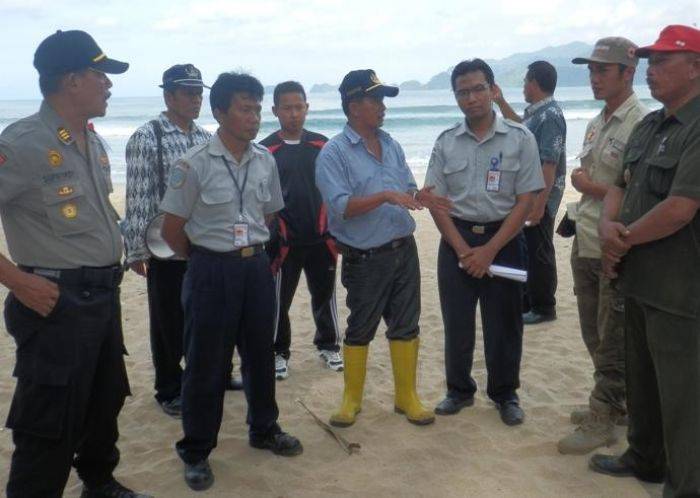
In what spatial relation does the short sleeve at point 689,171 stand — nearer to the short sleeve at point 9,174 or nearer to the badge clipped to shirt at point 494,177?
the badge clipped to shirt at point 494,177

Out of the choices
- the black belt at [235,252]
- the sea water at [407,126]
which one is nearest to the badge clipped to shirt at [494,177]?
the black belt at [235,252]

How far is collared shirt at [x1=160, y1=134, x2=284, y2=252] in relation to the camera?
3.24 meters

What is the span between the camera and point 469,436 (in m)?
3.87

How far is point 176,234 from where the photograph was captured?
10.9 ft

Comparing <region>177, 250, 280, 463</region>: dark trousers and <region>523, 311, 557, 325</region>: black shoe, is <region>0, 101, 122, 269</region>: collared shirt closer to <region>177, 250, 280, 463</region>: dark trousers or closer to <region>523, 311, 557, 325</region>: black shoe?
<region>177, 250, 280, 463</region>: dark trousers

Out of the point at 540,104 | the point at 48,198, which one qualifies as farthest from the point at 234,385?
the point at 540,104

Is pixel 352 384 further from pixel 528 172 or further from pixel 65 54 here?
pixel 65 54

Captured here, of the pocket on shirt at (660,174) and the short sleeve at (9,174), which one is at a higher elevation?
the short sleeve at (9,174)

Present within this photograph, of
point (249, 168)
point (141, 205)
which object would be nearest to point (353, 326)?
point (249, 168)

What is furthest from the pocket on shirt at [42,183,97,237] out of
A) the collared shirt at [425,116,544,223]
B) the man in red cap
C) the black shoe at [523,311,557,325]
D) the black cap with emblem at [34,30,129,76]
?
the black shoe at [523,311,557,325]

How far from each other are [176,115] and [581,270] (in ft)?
8.59

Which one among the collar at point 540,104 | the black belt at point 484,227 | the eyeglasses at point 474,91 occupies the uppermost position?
the eyeglasses at point 474,91

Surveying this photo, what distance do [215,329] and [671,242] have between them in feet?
7.04

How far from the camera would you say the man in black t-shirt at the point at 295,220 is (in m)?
4.74
